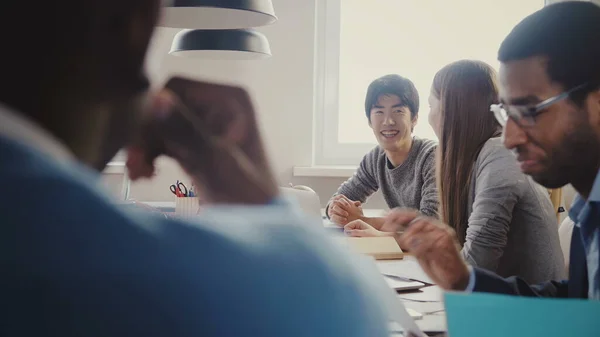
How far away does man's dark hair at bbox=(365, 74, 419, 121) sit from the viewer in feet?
10.1

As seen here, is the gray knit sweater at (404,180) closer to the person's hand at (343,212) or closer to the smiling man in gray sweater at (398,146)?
the smiling man in gray sweater at (398,146)

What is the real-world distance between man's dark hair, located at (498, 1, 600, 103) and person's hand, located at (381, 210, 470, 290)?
0.36 meters

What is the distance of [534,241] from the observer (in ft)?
6.22

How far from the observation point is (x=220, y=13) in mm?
1999

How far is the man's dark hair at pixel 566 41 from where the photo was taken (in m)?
1.21

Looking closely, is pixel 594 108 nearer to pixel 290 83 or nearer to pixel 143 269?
pixel 143 269

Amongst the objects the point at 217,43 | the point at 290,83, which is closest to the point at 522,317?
the point at 217,43

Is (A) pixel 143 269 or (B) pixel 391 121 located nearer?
(A) pixel 143 269

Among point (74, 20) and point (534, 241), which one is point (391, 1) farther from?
point (74, 20)

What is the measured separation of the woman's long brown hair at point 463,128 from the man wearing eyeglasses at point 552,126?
0.72 metres

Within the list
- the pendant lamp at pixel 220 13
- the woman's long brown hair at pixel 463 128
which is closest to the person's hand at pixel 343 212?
the woman's long brown hair at pixel 463 128

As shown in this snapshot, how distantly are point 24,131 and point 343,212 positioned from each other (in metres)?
2.47

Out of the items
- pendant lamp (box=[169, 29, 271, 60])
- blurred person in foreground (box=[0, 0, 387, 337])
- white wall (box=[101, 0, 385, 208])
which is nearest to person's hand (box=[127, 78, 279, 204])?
blurred person in foreground (box=[0, 0, 387, 337])

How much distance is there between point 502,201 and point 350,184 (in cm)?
146
